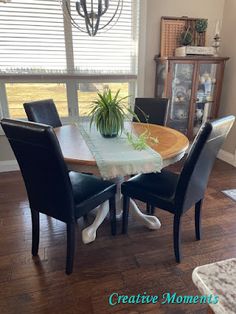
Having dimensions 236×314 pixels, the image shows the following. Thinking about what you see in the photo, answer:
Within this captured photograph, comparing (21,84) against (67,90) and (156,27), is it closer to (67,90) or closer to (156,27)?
(67,90)

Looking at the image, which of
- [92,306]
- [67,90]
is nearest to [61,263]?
[92,306]

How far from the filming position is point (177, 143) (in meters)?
1.71

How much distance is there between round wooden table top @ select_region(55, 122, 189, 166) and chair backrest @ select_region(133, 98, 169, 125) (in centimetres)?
32

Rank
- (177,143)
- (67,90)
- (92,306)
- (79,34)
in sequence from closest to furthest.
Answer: (92,306)
(177,143)
(79,34)
(67,90)

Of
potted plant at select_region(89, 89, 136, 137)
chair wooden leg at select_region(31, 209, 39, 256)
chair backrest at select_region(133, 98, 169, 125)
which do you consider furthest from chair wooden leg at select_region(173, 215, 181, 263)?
chair backrest at select_region(133, 98, 169, 125)

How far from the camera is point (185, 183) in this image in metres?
1.42

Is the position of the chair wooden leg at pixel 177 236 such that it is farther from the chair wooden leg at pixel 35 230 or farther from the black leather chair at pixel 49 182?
the chair wooden leg at pixel 35 230

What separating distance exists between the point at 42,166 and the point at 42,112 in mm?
1136

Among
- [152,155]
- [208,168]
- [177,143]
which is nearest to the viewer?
[152,155]

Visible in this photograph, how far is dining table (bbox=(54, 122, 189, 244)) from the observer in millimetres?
1425

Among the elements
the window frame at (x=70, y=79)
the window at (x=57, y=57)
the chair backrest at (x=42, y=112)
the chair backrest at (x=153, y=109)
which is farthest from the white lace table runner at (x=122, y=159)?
the window frame at (x=70, y=79)

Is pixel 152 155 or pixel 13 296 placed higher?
pixel 152 155

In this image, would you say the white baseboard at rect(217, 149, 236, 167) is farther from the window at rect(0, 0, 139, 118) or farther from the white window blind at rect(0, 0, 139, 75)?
the white window blind at rect(0, 0, 139, 75)

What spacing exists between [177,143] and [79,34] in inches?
81.8
